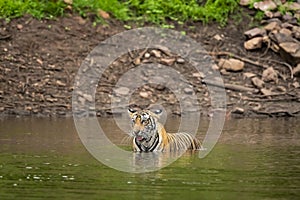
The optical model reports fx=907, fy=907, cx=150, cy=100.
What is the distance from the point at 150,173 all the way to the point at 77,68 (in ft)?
32.1

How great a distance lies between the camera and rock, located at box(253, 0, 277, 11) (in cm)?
2269

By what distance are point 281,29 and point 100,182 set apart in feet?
40.5

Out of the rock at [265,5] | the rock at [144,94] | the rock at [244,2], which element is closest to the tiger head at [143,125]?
the rock at [144,94]

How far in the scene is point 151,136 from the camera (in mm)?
13500

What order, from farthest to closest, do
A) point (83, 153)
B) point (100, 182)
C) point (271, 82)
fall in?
point (271, 82), point (83, 153), point (100, 182)

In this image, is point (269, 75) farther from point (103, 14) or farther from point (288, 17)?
point (103, 14)

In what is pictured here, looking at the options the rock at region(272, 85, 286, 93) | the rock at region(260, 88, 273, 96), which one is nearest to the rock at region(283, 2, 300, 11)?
the rock at region(272, 85, 286, 93)

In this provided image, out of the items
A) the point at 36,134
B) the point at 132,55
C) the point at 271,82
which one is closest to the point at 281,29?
the point at 271,82

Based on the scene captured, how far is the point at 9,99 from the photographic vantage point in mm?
19438

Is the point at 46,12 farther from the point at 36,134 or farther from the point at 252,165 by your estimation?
the point at 252,165

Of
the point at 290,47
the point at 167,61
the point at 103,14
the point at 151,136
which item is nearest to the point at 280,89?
the point at 290,47

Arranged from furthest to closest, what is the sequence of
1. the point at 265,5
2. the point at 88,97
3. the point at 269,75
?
the point at 265,5, the point at 269,75, the point at 88,97

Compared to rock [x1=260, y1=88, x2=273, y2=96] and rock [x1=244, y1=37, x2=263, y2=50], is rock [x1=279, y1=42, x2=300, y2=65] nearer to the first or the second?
rock [x1=244, y1=37, x2=263, y2=50]

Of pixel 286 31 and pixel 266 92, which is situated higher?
pixel 286 31
